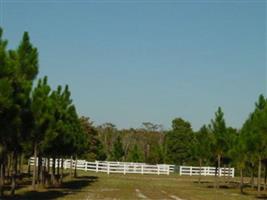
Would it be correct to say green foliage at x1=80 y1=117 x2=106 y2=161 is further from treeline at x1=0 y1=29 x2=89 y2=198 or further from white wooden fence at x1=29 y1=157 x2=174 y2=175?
treeline at x1=0 y1=29 x2=89 y2=198

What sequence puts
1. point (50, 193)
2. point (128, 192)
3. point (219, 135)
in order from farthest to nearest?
1. point (219, 135)
2. point (128, 192)
3. point (50, 193)

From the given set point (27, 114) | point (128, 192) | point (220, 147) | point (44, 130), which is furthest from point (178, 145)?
point (27, 114)

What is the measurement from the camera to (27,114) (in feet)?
104

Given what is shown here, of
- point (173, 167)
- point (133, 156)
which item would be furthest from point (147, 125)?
point (173, 167)

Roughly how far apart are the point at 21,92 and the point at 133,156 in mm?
70092

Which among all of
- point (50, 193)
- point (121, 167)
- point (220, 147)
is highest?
point (220, 147)

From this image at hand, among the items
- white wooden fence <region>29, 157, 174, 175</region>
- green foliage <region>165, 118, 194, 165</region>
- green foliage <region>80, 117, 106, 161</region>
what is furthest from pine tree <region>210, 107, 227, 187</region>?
green foliage <region>165, 118, 194, 165</region>

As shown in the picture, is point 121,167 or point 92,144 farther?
point 92,144

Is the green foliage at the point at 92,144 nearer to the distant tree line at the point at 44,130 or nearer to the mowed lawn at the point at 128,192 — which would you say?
the distant tree line at the point at 44,130

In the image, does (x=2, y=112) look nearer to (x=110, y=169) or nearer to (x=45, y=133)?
(x=45, y=133)

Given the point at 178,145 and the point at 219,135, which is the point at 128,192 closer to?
the point at 219,135

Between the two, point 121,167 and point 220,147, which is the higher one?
point 220,147

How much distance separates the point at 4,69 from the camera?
2616 centimetres

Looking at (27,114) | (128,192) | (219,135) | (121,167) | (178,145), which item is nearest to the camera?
(27,114)
